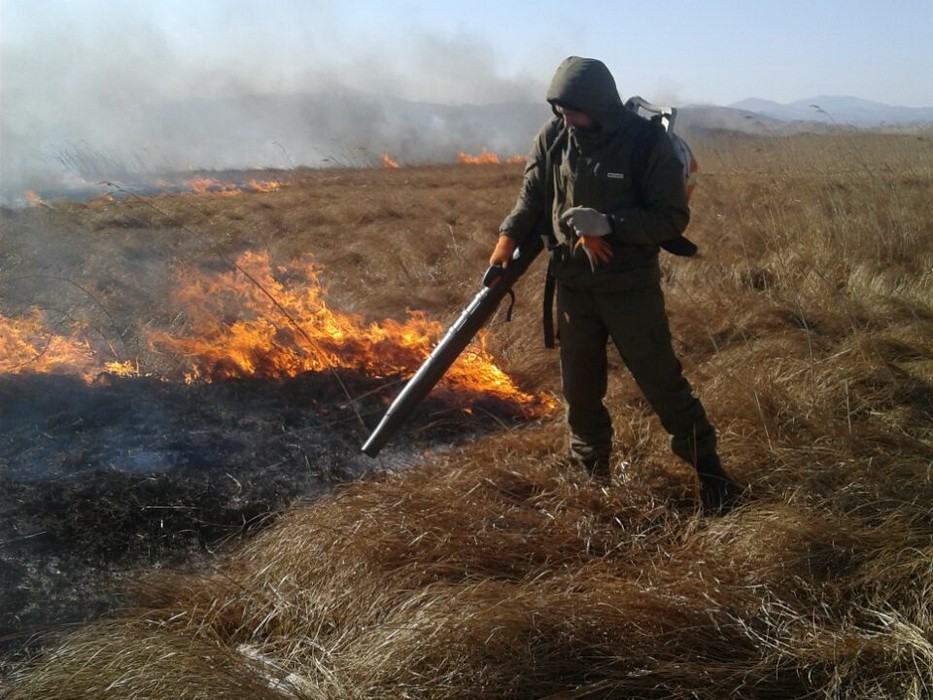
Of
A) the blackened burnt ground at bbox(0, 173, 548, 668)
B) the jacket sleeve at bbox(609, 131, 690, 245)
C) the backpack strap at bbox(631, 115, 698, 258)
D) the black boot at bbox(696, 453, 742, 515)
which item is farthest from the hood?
the blackened burnt ground at bbox(0, 173, 548, 668)

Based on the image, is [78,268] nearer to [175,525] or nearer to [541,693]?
[175,525]

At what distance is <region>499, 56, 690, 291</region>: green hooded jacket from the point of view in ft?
9.50

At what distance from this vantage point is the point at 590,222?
290 cm

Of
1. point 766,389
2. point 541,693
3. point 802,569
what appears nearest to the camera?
point 541,693

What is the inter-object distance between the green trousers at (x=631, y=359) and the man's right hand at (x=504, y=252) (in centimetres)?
27

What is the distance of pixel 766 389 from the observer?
159 inches

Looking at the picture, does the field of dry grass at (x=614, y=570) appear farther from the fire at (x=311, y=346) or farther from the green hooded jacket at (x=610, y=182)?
the green hooded jacket at (x=610, y=182)

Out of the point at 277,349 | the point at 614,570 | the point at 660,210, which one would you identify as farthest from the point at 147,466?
the point at 660,210

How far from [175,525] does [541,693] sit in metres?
1.93

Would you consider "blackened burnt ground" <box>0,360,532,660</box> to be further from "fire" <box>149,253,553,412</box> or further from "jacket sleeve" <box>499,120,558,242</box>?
"jacket sleeve" <box>499,120,558,242</box>

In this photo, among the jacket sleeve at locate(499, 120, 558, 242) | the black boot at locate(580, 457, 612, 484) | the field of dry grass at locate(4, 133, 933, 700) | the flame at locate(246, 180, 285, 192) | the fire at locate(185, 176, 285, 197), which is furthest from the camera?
the flame at locate(246, 180, 285, 192)

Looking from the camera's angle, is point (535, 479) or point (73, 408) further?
point (73, 408)

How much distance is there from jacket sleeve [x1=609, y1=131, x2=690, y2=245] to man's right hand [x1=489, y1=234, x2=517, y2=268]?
57cm

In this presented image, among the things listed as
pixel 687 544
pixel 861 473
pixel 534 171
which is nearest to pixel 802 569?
pixel 687 544
